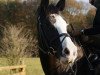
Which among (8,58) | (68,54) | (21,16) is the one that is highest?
(68,54)

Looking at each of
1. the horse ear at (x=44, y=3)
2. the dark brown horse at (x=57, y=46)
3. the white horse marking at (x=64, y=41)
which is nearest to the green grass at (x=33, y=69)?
the dark brown horse at (x=57, y=46)

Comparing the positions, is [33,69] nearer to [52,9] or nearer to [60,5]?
[60,5]

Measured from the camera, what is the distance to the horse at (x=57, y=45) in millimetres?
5999

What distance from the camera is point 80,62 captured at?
653 cm

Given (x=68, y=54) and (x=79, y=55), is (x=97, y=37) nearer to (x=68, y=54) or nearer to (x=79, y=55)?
(x=79, y=55)

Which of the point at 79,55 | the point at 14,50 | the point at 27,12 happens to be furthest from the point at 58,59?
the point at 27,12

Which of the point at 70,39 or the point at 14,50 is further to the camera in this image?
the point at 14,50

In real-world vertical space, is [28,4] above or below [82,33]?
below

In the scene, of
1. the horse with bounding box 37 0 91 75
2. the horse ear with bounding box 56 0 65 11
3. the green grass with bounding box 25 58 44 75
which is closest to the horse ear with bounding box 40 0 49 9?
the horse with bounding box 37 0 91 75

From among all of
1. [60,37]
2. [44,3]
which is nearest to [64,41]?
[60,37]

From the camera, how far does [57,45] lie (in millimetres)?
6195

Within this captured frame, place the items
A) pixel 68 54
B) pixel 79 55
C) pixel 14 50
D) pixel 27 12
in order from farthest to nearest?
1. pixel 27 12
2. pixel 14 50
3. pixel 79 55
4. pixel 68 54

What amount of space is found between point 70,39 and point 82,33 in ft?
1.84

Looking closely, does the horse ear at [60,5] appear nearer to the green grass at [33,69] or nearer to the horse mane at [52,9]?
the horse mane at [52,9]
